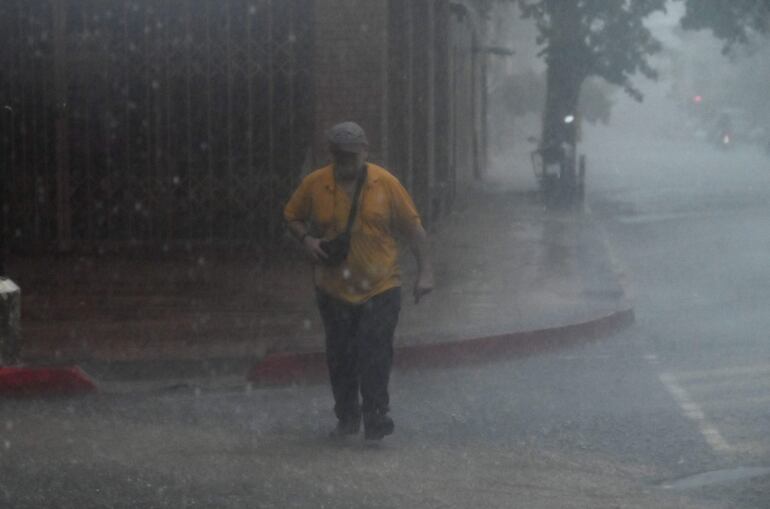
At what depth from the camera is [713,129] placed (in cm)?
7594

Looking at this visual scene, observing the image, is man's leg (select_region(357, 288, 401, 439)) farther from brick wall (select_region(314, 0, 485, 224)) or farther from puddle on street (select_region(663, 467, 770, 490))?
brick wall (select_region(314, 0, 485, 224))

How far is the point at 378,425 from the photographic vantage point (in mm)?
8391

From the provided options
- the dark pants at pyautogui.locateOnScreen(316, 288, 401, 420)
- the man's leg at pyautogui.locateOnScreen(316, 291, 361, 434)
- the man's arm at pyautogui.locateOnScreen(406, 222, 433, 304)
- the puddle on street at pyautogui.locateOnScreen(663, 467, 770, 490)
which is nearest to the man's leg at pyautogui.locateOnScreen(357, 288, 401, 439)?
the dark pants at pyautogui.locateOnScreen(316, 288, 401, 420)

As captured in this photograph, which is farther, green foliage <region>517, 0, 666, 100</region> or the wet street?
green foliage <region>517, 0, 666, 100</region>

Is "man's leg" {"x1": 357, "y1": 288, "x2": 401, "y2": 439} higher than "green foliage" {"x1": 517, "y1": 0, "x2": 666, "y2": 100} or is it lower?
lower

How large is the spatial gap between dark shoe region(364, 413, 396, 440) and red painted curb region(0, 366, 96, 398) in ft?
8.09

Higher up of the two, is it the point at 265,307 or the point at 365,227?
the point at 365,227

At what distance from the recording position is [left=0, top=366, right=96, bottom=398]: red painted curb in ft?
32.7

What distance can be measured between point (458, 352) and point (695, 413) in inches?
98.8

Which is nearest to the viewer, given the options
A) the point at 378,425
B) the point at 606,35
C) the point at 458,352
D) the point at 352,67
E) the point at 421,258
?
the point at 378,425

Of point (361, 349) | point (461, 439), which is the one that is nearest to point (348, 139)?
point (361, 349)

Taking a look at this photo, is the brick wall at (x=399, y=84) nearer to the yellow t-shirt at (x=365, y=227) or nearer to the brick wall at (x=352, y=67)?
the brick wall at (x=352, y=67)

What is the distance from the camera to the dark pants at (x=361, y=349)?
27.8 ft

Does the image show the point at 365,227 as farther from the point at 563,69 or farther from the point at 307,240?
the point at 563,69
